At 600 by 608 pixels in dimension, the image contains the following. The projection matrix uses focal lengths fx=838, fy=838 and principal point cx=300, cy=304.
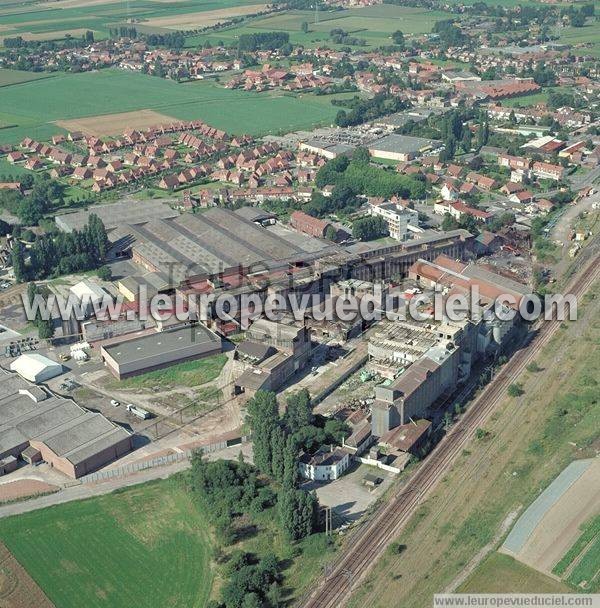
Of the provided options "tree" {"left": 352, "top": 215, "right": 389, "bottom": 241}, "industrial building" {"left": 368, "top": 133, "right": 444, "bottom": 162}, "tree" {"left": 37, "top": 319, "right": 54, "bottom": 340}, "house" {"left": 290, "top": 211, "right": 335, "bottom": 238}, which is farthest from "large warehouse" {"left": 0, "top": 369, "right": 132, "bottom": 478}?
"industrial building" {"left": 368, "top": 133, "right": 444, "bottom": 162}

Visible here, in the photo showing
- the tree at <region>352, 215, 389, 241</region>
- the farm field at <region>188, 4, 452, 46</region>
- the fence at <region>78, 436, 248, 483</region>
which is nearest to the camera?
the fence at <region>78, 436, 248, 483</region>

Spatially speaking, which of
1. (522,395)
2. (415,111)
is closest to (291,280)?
(522,395)

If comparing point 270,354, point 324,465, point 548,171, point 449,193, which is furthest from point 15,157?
point 324,465

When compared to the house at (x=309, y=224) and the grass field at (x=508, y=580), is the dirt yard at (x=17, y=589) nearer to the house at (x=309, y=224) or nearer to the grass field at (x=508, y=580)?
the grass field at (x=508, y=580)

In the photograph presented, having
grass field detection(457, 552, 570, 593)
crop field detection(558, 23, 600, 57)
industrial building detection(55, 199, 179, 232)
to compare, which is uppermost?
crop field detection(558, 23, 600, 57)

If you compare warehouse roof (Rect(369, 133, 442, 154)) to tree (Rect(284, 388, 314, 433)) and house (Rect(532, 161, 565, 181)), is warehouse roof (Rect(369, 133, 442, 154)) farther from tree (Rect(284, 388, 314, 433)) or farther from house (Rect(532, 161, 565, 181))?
tree (Rect(284, 388, 314, 433))
